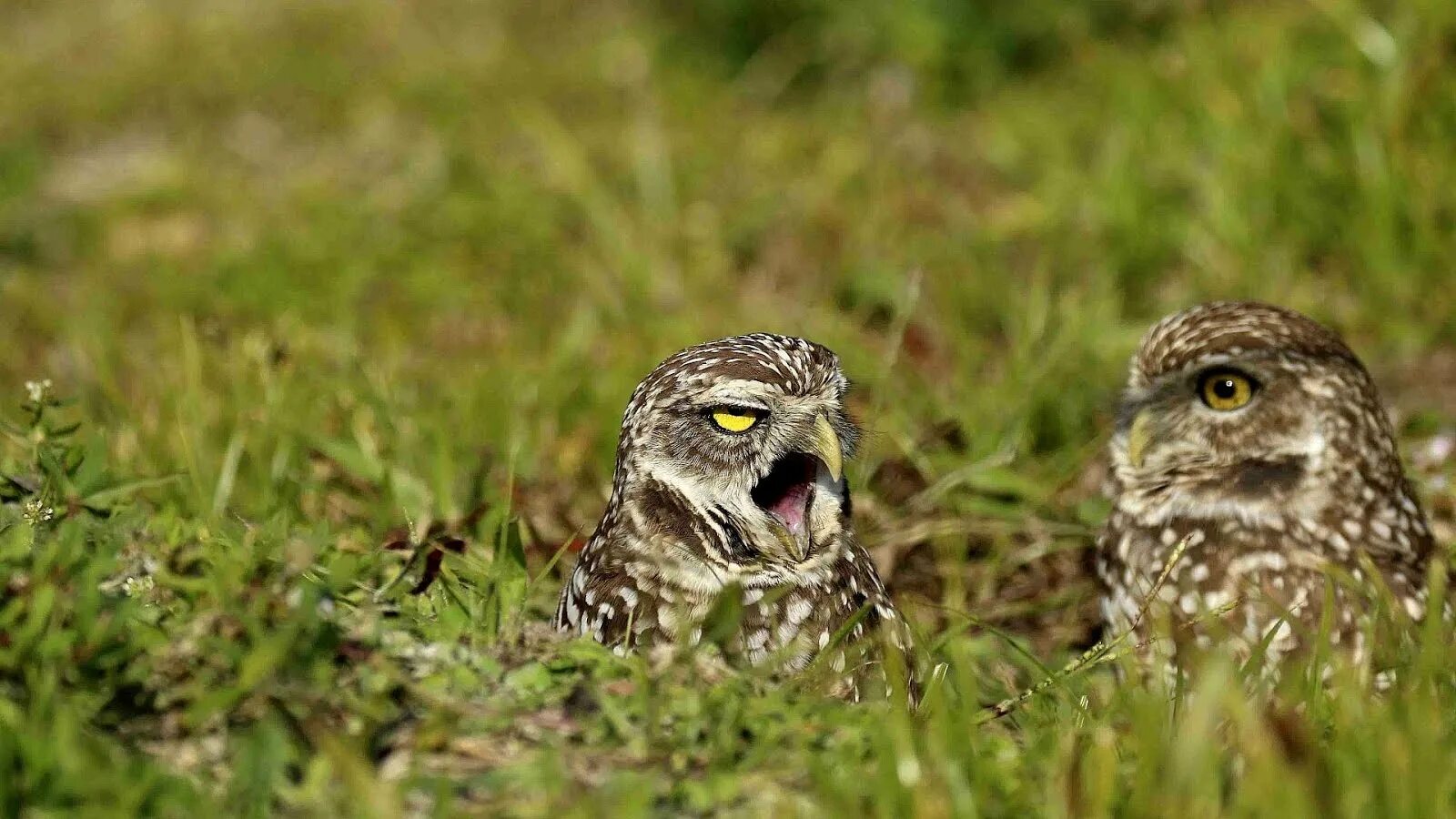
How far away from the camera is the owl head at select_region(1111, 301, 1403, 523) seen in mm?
3596

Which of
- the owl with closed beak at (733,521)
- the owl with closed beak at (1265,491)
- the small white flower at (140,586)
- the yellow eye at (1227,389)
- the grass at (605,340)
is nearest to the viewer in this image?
the grass at (605,340)

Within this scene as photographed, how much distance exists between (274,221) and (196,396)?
306 cm

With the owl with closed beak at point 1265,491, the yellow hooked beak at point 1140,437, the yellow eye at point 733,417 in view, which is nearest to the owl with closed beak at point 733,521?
the yellow eye at point 733,417

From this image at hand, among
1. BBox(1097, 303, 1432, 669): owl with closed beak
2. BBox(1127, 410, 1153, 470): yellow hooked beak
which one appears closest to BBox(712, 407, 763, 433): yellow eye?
BBox(1097, 303, 1432, 669): owl with closed beak

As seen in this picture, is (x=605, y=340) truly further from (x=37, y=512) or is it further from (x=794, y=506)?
(x=37, y=512)

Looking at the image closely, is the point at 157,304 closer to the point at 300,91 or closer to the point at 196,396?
the point at 196,396

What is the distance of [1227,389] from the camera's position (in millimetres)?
3686

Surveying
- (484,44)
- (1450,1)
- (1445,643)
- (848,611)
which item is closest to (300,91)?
(484,44)

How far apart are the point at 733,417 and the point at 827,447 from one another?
0.68 ft

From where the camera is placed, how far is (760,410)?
3.06 metres

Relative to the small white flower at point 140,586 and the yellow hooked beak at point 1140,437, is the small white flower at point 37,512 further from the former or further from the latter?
the yellow hooked beak at point 1140,437

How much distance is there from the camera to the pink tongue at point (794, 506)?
10.4ft

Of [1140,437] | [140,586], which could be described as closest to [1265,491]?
[1140,437]

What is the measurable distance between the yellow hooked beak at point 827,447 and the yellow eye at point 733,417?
0.13m
